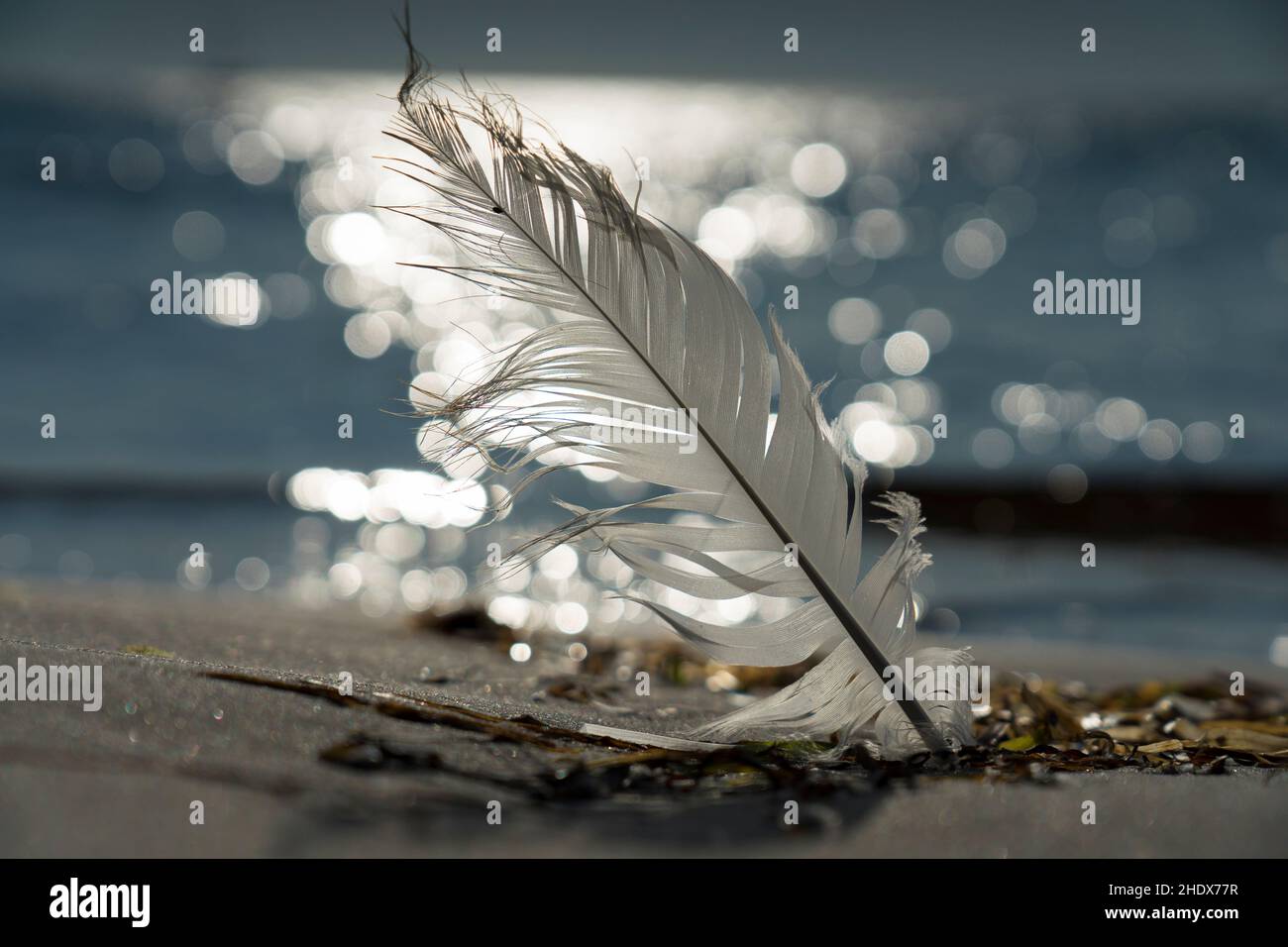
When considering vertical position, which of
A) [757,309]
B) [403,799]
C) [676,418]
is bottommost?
[403,799]

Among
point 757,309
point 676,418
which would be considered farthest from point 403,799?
point 757,309

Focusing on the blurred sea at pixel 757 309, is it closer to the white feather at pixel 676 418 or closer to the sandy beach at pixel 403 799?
the white feather at pixel 676 418

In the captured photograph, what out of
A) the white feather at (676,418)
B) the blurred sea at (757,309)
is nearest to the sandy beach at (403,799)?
the white feather at (676,418)

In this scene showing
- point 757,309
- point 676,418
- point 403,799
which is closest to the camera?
point 403,799

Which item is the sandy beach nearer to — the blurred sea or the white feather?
the white feather

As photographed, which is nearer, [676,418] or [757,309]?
[676,418]

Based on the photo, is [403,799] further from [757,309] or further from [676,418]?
[757,309]
